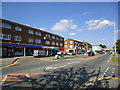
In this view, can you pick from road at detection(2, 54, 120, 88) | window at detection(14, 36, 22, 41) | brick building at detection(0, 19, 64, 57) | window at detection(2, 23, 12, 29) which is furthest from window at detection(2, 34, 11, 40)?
road at detection(2, 54, 120, 88)

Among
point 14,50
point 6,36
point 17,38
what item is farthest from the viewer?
point 17,38

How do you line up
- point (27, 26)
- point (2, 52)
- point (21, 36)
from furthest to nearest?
point (27, 26) < point (21, 36) < point (2, 52)

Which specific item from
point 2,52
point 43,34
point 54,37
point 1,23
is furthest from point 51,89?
point 54,37

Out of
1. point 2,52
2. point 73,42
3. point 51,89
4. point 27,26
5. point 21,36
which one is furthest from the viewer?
point 73,42

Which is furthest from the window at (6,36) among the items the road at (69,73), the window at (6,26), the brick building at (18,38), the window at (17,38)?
the road at (69,73)

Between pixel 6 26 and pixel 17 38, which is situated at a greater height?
pixel 6 26

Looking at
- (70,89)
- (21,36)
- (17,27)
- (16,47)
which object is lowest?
(70,89)

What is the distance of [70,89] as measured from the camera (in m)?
4.59

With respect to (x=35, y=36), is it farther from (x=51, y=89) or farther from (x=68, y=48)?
(x=68, y=48)

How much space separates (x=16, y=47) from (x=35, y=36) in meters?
9.51

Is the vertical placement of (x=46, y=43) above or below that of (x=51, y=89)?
above

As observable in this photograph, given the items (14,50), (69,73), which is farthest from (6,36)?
(69,73)

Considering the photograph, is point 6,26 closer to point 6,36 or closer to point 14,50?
point 6,36

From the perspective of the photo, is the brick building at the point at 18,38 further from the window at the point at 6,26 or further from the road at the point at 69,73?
the road at the point at 69,73
